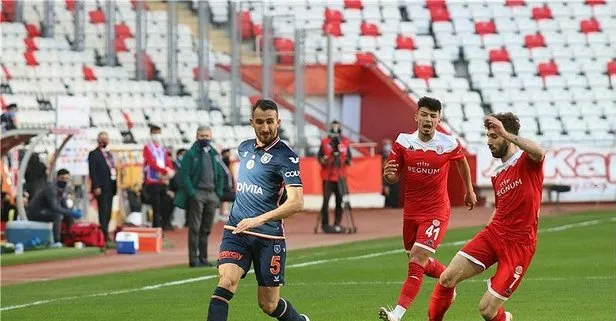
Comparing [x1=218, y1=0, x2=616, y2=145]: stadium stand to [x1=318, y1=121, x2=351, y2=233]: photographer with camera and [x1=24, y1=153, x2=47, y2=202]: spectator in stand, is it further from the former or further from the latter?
[x1=24, y1=153, x2=47, y2=202]: spectator in stand

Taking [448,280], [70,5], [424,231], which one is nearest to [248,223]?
[448,280]

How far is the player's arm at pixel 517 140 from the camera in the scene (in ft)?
38.5

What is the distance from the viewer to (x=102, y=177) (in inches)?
1048

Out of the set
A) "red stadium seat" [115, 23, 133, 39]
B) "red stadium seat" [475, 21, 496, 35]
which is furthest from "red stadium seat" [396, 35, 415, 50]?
"red stadium seat" [115, 23, 133, 39]

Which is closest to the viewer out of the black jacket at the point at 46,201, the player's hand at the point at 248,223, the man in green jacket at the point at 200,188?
the player's hand at the point at 248,223

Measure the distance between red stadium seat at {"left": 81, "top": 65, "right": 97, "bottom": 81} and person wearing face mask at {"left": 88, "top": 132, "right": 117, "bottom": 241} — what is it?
10.8m

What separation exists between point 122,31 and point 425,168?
88.1ft

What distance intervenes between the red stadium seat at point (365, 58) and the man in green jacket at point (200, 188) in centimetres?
2135

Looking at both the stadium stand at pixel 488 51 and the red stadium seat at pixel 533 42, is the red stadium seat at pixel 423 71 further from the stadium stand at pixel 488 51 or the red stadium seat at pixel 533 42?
the red stadium seat at pixel 533 42

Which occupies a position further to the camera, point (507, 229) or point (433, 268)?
point (433, 268)

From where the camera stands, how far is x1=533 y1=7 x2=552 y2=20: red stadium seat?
48969mm

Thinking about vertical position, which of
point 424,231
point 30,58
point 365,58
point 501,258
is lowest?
point 365,58

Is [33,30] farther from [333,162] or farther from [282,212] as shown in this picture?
[282,212]

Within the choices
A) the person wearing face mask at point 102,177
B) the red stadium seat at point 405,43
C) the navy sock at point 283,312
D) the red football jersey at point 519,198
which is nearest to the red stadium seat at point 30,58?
the person wearing face mask at point 102,177
